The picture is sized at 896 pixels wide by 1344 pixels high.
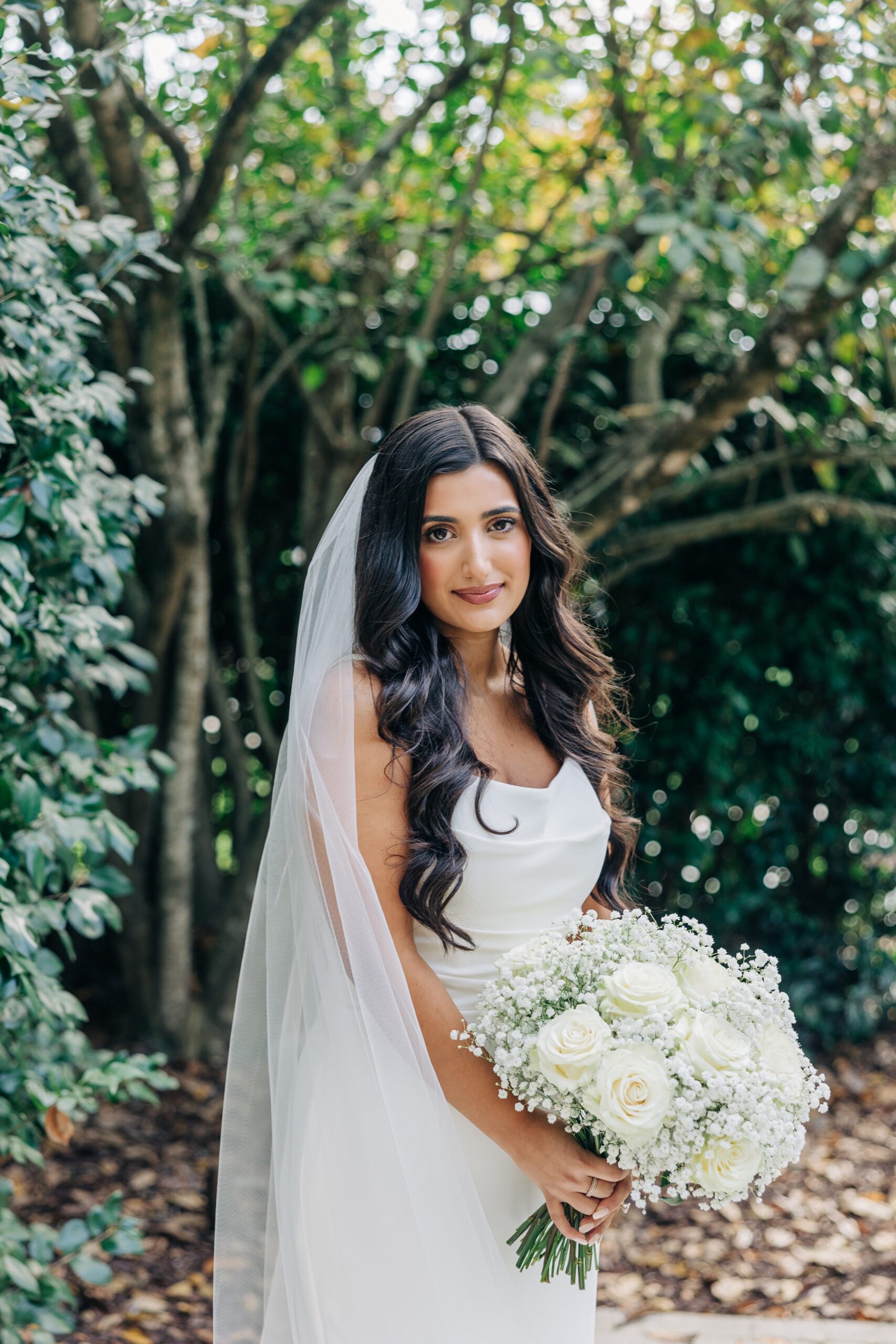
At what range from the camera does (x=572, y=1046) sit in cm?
173

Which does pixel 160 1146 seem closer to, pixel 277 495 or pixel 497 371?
pixel 277 495

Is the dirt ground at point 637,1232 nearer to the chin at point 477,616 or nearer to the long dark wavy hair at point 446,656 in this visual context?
the long dark wavy hair at point 446,656

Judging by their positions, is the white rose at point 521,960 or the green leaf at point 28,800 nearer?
the white rose at point 521,960

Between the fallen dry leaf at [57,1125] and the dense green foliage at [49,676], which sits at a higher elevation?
the dense green foliage at [49,676]

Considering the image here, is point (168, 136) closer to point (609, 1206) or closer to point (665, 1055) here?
point (665, 1055)

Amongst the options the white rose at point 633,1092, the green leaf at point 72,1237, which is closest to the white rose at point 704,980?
the white rose at point 633,1092

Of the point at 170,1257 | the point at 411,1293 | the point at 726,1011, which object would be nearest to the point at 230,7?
the point at 726,1011

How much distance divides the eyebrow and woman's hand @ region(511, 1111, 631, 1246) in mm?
1094

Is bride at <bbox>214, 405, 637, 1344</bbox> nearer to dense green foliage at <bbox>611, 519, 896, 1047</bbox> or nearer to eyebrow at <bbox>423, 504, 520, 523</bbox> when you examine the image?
eyebrow at <bbox>423, 504, 520, 523</bbox>

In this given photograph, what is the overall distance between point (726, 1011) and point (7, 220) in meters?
1.92

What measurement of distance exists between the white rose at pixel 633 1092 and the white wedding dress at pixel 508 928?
0.42 meters

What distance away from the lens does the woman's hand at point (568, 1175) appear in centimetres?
183

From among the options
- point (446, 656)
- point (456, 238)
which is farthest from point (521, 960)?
point (456, 238)

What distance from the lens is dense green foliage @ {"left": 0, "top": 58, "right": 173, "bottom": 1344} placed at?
214 centimetres
